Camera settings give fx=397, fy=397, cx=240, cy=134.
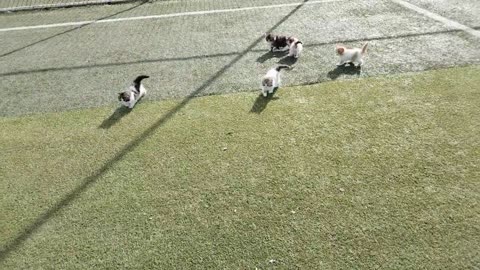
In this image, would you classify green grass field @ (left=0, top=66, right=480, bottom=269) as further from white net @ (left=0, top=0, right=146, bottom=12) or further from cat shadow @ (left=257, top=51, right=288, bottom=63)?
white net @ (left=0, top=0, right=146, bottom=12)

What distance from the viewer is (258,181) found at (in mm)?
4758

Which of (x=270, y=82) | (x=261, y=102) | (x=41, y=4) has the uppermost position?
(x=41, y=4)

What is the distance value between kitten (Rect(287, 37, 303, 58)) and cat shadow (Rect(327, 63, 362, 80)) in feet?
2.77

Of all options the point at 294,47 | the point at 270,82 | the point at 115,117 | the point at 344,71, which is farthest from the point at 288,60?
the point at 115,117

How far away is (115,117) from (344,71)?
3.96 meters

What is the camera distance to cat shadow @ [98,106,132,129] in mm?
6155

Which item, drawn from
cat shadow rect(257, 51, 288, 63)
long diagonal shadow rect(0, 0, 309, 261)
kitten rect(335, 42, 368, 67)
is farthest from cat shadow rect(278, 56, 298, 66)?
long diagonal shadow rect(0, 0, 309, 261)

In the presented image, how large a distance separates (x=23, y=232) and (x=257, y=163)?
9.14ft

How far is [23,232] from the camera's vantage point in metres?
4.38

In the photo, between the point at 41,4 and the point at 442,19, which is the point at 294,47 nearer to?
the point at 442,19

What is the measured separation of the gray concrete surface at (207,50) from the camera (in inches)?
275

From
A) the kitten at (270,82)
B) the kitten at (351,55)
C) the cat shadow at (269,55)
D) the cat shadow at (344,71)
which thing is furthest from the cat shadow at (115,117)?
the kitten at (351,55)

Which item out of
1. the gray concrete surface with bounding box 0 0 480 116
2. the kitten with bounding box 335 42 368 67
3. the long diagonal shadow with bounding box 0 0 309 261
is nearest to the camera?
the long diagonal shadow with bounding box 0 0 309 261

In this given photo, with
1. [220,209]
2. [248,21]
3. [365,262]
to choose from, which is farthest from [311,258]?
[248,21]
